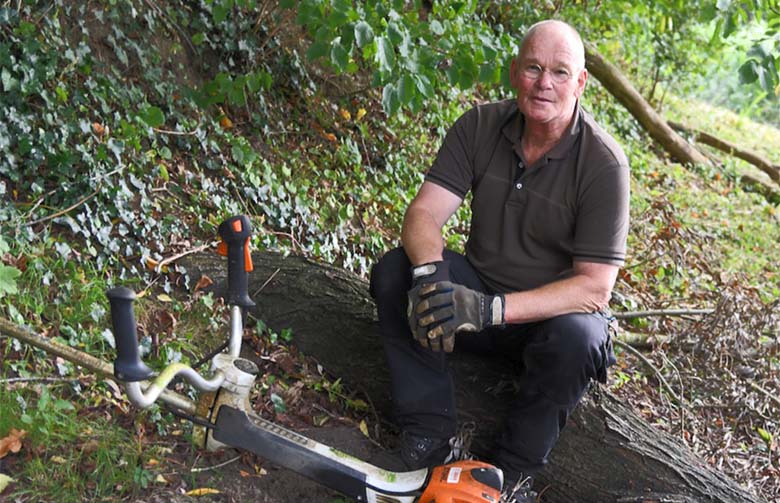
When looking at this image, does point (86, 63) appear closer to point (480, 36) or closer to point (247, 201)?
point (247, 201)

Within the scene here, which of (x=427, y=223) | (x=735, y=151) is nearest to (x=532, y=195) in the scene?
(x=427, y=223)

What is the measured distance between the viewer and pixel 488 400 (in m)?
3.07

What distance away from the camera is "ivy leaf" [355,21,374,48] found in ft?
10.8

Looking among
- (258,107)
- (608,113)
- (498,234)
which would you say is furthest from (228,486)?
(608,113)

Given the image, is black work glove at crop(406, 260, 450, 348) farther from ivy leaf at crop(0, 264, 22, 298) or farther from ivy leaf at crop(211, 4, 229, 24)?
ivy leaf at crop(211, 4, 229, 24)

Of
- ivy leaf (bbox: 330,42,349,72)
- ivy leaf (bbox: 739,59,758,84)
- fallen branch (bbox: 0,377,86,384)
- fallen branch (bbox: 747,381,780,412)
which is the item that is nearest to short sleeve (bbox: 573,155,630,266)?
ivy leaf (bbox: 739,59,758,84)

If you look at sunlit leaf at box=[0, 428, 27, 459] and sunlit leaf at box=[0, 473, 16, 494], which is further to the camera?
sunlit leaf at box=[0, 428, 27, 459]

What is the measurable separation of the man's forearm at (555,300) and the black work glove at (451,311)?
0.16 feet

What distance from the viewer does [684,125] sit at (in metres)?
10.8

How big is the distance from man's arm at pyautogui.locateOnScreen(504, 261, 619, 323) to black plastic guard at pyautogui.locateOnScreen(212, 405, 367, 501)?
2.64 ft

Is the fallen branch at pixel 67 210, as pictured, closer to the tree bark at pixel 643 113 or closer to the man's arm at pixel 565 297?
the man's arm at pixel 565 297

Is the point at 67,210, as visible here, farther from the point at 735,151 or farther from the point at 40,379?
the point at 735,151

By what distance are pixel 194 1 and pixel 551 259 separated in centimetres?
325

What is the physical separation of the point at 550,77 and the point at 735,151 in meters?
8.54
